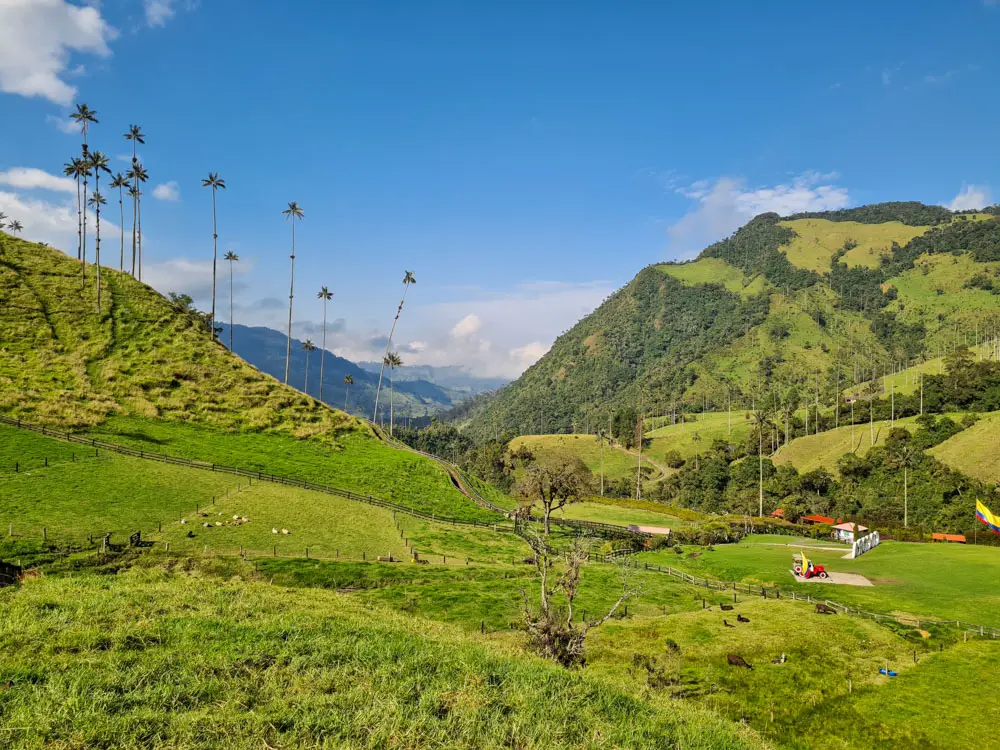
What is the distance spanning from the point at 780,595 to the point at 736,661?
2210 centimetres

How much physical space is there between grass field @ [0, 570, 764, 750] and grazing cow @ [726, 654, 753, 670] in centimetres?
1846

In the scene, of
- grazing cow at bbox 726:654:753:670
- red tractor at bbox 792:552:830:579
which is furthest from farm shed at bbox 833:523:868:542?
grazing cow at bbox 726:654:753:670

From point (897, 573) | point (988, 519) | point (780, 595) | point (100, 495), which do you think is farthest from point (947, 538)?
point (100, 495)

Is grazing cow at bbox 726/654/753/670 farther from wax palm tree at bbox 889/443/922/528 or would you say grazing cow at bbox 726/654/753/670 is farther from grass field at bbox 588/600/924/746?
wax palm tree at bbox 889/443/922/528

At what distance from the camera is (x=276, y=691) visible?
12.0m

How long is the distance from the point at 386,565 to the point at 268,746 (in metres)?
43.0

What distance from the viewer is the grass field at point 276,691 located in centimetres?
1005

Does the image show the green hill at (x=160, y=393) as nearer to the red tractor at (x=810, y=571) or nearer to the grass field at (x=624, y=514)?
the grass field at (x=624, y=514)

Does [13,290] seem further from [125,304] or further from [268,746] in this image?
[268,746]

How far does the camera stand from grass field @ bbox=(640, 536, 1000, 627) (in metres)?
44.2

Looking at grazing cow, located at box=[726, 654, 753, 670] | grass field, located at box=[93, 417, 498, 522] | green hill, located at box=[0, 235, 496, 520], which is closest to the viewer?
grazing cow, located at box=[726, 654, 753, 670]

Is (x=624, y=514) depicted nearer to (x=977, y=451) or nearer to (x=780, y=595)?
(x=780, y=595)

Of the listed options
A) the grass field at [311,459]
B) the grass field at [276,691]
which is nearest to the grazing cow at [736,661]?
the grass field at [276,691]

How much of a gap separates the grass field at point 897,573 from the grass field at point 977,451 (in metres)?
62.3
